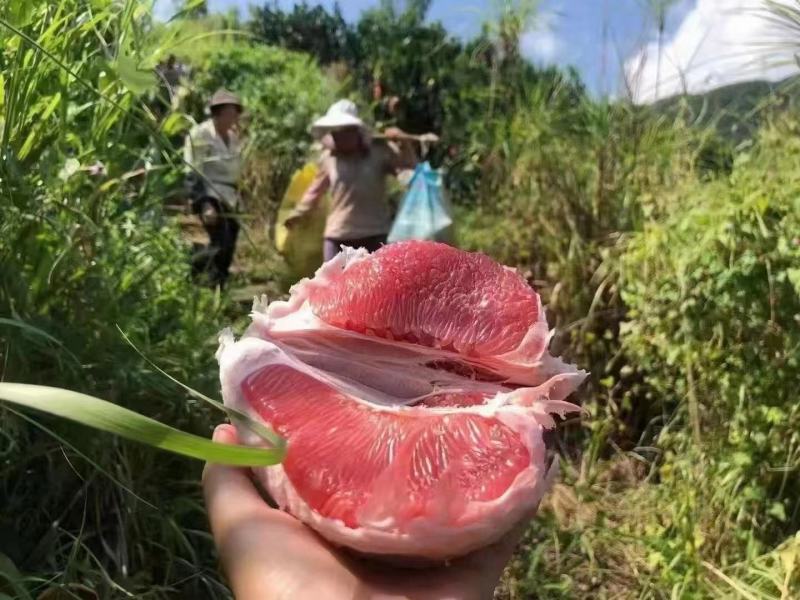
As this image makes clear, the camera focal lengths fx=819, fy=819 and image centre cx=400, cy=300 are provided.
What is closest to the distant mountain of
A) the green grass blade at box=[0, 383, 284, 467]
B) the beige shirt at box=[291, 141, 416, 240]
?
the beige shirt at box=[291, 141, 416, 240]

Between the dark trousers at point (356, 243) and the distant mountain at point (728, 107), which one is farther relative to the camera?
the dark trousers at point (356, 243)

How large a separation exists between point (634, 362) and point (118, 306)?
7.07ft

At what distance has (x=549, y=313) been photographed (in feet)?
12.1

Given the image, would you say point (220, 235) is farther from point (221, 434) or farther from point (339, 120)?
point (221, 434)

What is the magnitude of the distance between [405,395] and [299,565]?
44 centimetres

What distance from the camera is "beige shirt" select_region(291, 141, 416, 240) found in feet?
15.6

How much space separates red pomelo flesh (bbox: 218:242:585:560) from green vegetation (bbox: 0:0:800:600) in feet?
1.28

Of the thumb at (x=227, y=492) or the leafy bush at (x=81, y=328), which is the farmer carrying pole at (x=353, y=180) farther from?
the thumb at (x=227, y=492)

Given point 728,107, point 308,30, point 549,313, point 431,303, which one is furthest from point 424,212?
point 308,30

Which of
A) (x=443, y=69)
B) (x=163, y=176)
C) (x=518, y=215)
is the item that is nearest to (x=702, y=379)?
(x=518, y=215)

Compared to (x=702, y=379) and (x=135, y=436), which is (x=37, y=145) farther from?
(x=702, y=379)

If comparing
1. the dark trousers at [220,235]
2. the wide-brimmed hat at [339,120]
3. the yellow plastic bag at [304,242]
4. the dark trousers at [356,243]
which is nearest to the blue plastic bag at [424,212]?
the dark trousers at [356,243]

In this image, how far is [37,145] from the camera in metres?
1.58

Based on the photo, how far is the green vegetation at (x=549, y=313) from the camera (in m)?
1.57
